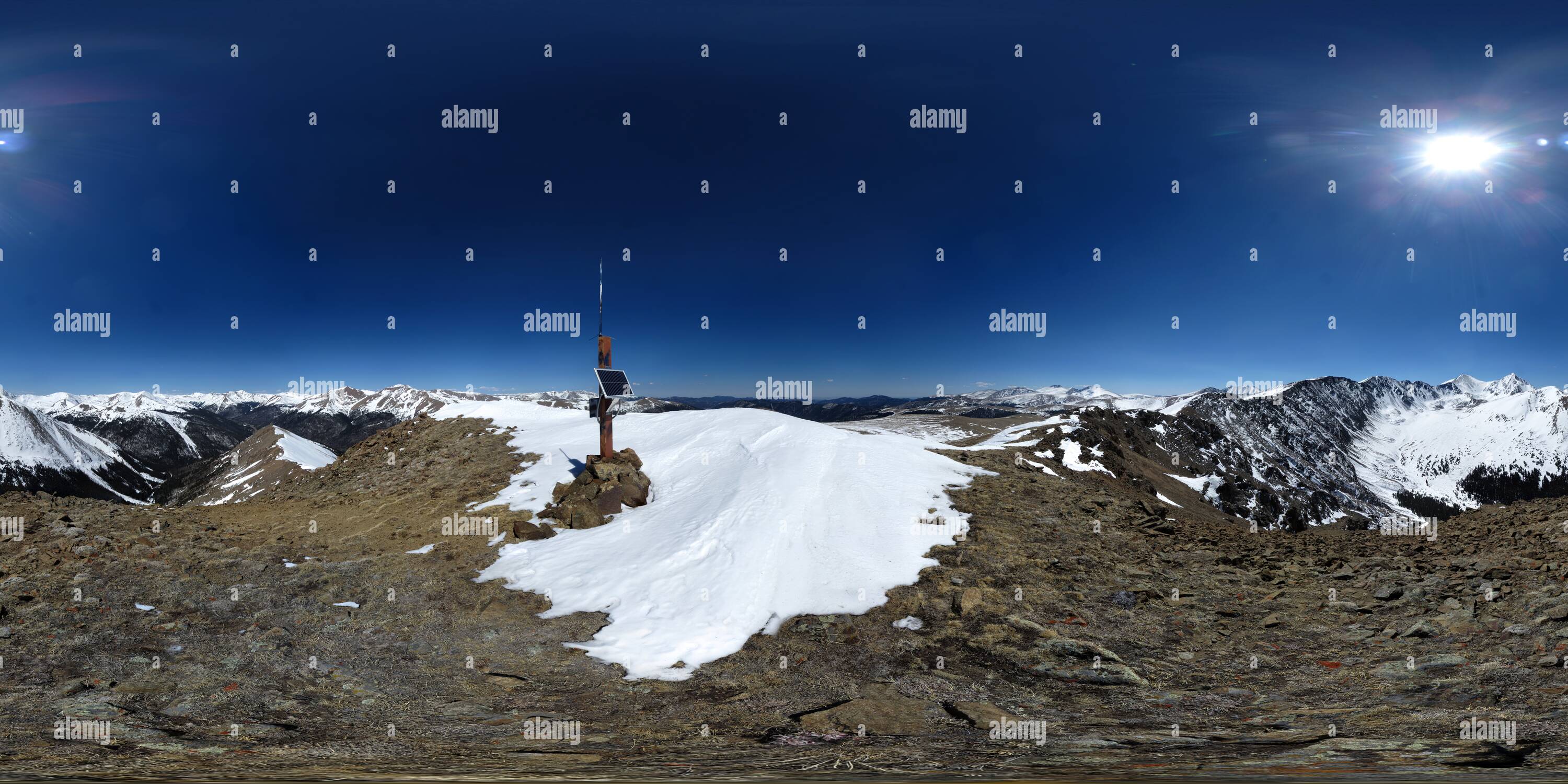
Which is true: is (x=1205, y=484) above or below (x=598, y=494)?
below

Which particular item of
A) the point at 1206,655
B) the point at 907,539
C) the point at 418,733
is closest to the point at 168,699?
the point at 418,733

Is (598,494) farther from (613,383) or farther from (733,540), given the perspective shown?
(733,540)

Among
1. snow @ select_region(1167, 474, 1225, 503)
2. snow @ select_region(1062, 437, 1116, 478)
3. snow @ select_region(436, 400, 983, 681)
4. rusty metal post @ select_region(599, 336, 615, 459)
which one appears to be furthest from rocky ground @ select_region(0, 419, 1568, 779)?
snow @ select_region(1167, 474, 1225, 503)

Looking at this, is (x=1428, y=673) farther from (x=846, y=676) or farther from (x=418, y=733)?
(x=418, y=733)

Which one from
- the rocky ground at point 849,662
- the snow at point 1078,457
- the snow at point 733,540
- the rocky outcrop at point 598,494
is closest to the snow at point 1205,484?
the snow at point 1078,457

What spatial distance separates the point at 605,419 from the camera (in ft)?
69.3

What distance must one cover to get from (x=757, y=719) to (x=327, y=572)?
13.0 meters

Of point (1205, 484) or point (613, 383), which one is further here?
point (1205, 484)

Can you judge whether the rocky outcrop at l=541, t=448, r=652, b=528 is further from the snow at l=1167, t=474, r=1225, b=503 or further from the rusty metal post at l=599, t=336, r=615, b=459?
the snow at l=1167, t=474, r=1225, b=503

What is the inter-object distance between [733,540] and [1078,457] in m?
34.8

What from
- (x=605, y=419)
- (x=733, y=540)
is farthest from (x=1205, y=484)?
(x=605, y=419)

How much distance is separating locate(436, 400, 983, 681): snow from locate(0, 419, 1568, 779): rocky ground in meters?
0.70

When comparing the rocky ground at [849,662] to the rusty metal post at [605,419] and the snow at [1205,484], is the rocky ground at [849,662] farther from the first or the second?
the snow at [1205,484]

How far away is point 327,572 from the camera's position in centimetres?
1623
